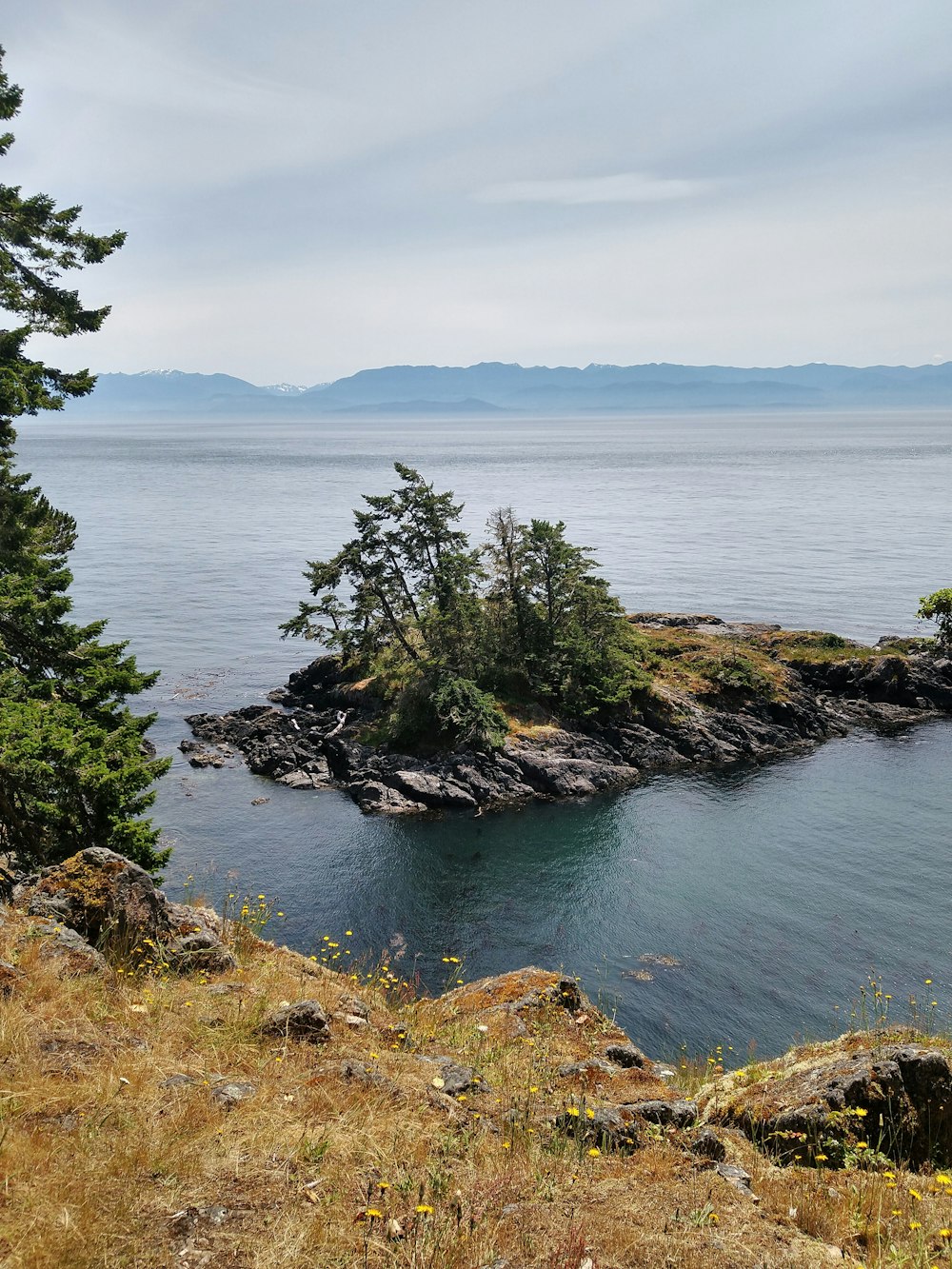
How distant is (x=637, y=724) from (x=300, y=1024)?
1762 inches

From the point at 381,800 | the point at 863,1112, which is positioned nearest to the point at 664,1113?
the point at 863,1112

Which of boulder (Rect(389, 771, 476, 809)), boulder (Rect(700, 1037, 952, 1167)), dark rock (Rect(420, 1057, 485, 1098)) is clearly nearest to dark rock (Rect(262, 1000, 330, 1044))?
dark rock (Rect(420, 1057, 485, 1098))

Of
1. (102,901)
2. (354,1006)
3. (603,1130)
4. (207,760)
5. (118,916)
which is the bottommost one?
(207,760)

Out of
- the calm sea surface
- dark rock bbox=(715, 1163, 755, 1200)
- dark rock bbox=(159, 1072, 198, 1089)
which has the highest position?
dark rock bbox=(159, 1072, 198, 1089)

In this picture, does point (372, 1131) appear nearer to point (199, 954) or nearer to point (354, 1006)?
point (354, 1006)

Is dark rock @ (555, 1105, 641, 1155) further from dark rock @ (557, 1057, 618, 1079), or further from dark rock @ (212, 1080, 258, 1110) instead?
dark rock @ (212, 1080, 258, 1110)

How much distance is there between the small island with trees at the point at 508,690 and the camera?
47750 mm

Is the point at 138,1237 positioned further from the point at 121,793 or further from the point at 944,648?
the point at 944,648

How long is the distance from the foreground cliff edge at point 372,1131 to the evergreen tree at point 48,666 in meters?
6.00

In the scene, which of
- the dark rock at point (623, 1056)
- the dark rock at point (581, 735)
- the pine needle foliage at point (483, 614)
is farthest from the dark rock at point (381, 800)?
the dark rock at point (623, 1056)

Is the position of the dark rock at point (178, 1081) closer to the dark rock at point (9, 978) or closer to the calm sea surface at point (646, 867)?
the dark rock at point (9, 978)

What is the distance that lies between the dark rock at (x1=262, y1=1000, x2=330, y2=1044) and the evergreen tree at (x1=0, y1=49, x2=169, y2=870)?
10.0 meters

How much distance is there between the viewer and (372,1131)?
7.70 metres

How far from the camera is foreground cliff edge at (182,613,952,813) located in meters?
46.3
